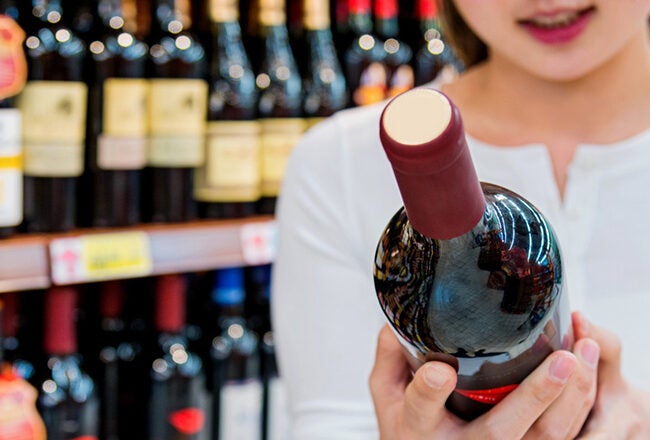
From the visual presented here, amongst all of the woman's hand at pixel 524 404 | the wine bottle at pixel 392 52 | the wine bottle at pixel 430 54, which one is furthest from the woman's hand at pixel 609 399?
the wine bottle at pixel 430 54

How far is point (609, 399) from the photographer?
1.99 feet

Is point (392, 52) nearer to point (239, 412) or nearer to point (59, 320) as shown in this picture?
point (239, 412)

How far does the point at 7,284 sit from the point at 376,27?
1119 millimetres

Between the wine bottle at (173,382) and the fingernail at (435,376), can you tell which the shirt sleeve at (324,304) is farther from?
the wine bottle at (173,382)

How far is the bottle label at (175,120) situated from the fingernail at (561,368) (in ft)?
3.60

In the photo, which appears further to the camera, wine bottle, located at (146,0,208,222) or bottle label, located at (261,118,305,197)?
bottle label, located at (261,118,305,197)

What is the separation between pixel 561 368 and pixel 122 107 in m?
1.10

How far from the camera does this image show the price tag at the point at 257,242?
1.53m

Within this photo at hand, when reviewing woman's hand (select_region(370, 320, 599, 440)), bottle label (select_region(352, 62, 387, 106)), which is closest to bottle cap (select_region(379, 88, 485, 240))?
woman's hand (select_region(370, 320, 599, 440))

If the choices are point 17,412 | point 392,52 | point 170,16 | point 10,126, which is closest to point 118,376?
point 17,412

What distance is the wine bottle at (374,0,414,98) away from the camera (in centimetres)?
202

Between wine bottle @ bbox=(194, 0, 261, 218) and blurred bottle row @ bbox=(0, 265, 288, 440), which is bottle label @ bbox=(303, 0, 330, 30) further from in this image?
blurred bottle row @ bbox=(0, 265, 288, 440)

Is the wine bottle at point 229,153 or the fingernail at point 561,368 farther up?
the fingernail at point 561,368

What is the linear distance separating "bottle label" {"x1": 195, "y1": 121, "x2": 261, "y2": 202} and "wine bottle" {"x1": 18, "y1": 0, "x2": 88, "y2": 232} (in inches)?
8.8
